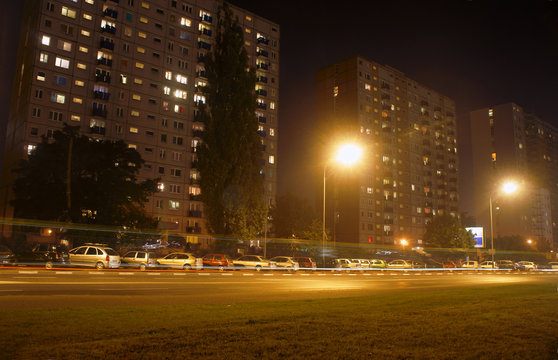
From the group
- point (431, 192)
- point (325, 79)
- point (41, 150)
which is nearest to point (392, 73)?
point (325, 79)

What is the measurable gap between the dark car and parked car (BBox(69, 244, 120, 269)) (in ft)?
3.32

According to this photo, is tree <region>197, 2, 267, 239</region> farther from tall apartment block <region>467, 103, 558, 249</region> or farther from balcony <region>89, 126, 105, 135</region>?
tall apartment block <region>467, 103, 558, 249</region>

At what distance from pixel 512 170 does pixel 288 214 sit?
94.2m

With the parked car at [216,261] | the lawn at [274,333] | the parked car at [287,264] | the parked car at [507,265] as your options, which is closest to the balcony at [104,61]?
the parked car at [216,261]

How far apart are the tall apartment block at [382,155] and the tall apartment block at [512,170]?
27.9 meters

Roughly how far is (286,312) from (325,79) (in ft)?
345

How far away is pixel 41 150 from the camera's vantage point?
46.8 metres

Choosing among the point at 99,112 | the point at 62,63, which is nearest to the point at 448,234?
the point at 99,112

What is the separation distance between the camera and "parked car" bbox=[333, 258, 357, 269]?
45291 mm

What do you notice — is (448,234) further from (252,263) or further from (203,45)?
(203,45)

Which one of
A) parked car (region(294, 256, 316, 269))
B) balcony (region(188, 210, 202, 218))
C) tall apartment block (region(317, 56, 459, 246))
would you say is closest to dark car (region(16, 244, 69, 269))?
parked car (region(294, 256, 316, 269))

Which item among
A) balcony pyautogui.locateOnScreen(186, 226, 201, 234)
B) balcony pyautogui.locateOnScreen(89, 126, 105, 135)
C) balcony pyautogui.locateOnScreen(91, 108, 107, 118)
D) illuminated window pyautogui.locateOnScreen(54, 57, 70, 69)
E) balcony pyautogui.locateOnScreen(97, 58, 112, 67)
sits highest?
balcony pyautogui.locateOnScreen(97, 58, 112, 67)

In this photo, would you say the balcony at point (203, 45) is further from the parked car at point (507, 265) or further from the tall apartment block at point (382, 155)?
the parked car at point (507, 265)

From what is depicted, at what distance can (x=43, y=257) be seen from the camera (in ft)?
104
